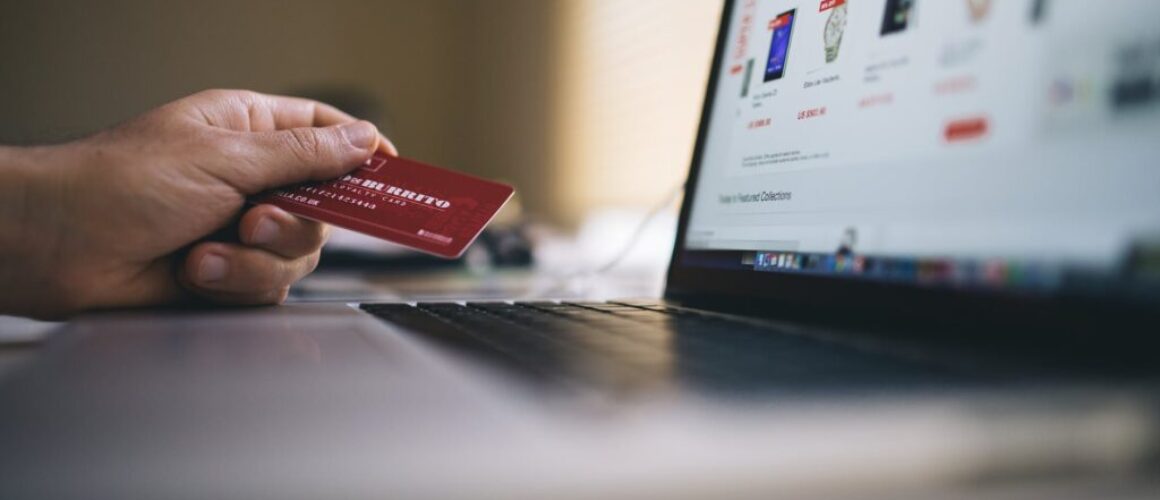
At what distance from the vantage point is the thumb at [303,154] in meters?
0.66

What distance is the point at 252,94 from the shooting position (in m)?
0.81

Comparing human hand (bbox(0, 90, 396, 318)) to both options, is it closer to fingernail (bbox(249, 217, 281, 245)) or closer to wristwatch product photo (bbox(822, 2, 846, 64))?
fingernail (bbox(249, 217, 281, 245))

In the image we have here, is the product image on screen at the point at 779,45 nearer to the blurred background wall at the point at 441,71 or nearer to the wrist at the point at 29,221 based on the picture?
the wrist at the point at 29,221

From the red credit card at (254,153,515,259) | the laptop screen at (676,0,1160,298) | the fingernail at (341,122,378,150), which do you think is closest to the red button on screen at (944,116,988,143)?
the laptop screen at (676,0,1160,298)

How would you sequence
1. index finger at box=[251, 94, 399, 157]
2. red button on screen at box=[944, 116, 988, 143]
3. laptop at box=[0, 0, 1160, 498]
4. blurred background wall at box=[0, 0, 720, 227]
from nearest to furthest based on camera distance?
laptop at box=[0, 0, 1160, 498]
red button on screen at box=[944, 116, 988, 143]
index finger at box=[251, 94, 399, 157]
blurred background wall at box=[0, 0, 720, 227]

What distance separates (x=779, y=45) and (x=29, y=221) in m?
0.61

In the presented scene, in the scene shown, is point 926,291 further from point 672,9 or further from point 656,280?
point 672,9

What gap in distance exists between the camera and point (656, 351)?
40 centimetres

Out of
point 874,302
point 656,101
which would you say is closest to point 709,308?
point 874,302

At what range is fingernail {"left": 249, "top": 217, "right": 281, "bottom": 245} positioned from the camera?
2.21 feet

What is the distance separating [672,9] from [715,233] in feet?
6.11

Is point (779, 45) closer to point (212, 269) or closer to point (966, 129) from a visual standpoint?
point (966, 129)

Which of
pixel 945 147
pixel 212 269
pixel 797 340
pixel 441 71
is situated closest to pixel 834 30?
pixel 945 147

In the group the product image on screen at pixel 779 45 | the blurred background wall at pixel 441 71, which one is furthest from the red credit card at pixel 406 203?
the blurred background wall at pixel 441 71
